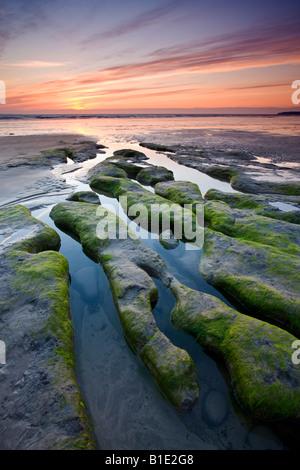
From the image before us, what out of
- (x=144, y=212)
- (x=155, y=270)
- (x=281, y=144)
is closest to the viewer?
(x=155, y=270)

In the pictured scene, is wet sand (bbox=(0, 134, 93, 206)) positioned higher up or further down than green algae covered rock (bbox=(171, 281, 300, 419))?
higher up

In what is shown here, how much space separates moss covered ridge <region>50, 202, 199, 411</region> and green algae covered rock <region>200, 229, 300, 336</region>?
135cm

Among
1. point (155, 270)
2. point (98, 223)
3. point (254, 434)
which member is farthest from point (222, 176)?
point (254, 434)

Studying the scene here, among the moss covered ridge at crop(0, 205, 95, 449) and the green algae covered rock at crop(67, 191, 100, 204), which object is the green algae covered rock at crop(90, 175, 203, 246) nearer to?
the green algae covered rock at crop(67, 191, 100, 204)

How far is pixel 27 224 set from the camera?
24.2 ft

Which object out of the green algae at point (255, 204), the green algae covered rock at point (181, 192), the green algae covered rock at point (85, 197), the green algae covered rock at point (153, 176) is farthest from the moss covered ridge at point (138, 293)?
the green algae covered rock at point (153, 176)

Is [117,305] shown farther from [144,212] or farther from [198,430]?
[144,212]

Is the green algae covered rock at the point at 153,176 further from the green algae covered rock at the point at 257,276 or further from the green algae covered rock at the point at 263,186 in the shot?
the green algae covered rock at the point at 257,276

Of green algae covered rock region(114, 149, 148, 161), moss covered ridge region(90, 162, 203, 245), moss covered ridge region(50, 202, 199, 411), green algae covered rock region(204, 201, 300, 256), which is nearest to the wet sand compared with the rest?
moss covered ridge region(90, 162, 203, 245)

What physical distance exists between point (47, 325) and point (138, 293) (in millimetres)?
1713

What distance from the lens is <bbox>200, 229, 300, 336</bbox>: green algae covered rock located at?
4488 mm

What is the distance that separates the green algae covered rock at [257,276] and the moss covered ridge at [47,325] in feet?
11.0

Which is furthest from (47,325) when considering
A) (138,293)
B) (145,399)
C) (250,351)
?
(250,351)

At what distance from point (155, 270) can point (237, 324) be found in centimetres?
226
